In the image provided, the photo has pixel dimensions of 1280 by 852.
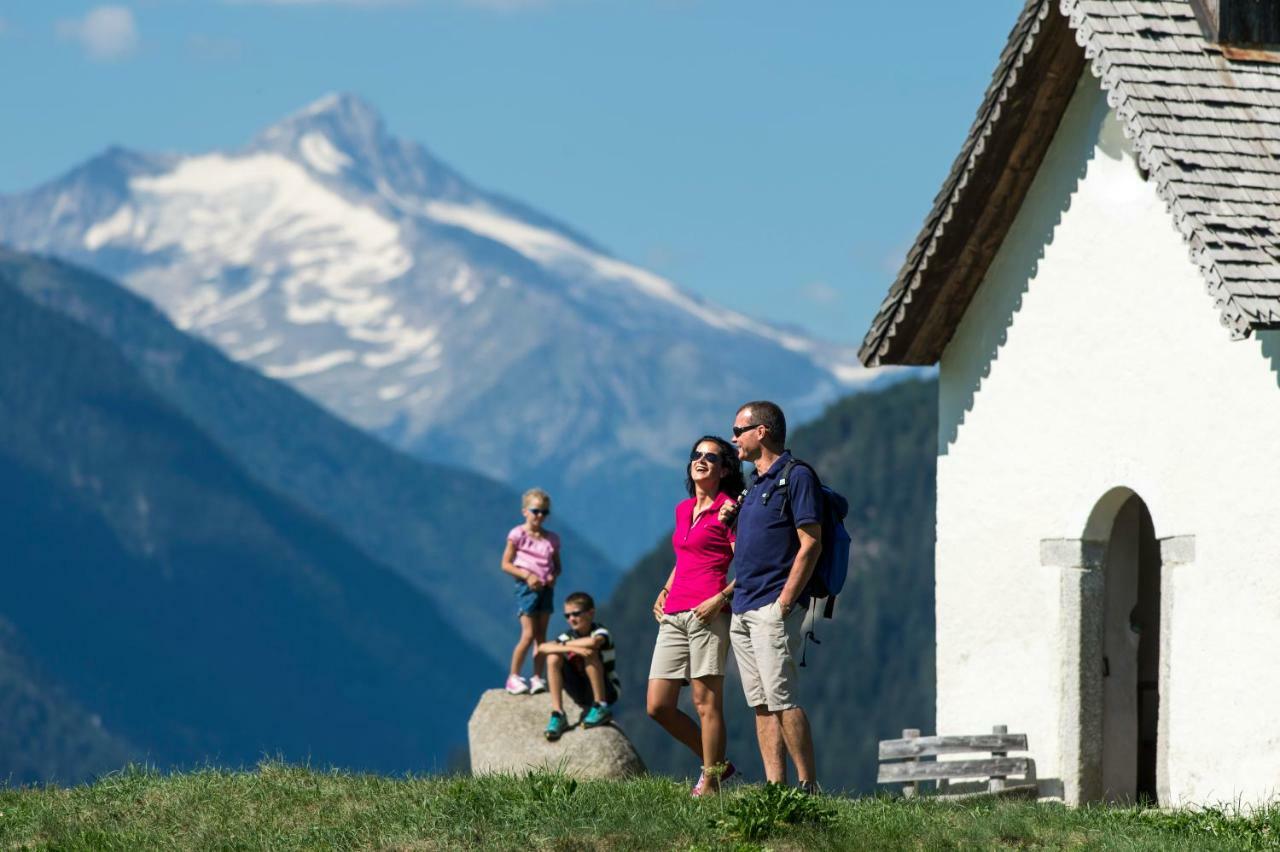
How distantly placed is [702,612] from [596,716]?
14.3ft

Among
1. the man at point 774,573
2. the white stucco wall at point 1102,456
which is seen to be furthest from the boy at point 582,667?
the man at point 774,573

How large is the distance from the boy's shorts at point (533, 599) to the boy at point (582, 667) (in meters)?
0.31

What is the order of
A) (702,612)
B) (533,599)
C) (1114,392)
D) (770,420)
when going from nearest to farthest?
(770,420)
(702,612)
(1114,392)
(533,599)

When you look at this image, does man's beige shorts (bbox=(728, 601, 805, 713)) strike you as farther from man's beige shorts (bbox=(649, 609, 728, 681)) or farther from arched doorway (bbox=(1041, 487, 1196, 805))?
arched doorway (bbox=(1041, 487, 1196, 805))

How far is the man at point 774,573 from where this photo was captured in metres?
14.2

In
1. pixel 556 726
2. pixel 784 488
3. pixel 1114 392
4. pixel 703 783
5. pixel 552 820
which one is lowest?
pixel 552 820

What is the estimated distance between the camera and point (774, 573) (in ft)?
47.1

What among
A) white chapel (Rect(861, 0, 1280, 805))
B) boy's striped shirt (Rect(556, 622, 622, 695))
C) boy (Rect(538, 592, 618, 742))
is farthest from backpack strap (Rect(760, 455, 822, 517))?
boy's striped shirt (Rect(556, 622, 622, 695))

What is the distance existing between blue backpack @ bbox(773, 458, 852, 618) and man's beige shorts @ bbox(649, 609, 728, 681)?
798 millimetres

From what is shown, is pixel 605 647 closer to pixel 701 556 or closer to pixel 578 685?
pixel 578 685

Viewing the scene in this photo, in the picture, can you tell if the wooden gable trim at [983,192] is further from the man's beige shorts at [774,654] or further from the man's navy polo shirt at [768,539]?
the man's beige shorts at [774,654]

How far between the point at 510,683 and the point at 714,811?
20.4 ft

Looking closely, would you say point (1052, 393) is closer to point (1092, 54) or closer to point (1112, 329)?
point (1112, 329)

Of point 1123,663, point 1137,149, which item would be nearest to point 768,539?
point 1137,149
